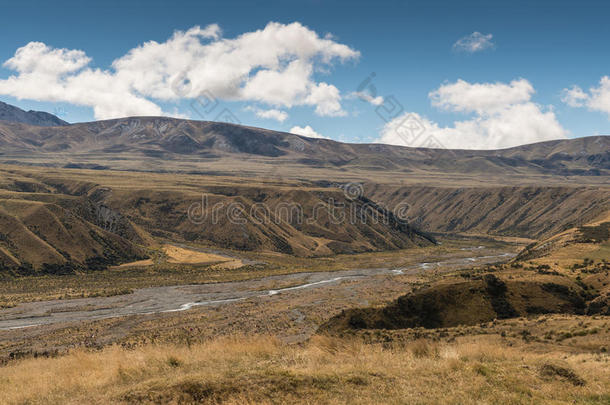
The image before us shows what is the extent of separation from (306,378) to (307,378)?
0.03m

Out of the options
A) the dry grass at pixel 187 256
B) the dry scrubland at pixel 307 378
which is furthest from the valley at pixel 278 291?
the dry grass at pixel 187 256

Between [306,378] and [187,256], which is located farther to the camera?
[187,256]

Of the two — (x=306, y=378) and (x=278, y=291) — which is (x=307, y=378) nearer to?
(x=306, y=378)

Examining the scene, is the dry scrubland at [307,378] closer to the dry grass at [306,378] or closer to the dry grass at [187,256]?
the dry grass at [306,378]

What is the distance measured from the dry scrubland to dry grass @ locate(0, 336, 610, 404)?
3 centimetres

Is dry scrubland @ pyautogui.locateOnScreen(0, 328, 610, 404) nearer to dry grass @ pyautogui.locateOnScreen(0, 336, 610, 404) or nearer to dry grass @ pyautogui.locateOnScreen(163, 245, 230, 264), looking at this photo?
dry grass @ pyautogui.locateOnScreen(0, 336, 610, 404)

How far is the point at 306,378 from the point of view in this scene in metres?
11.5

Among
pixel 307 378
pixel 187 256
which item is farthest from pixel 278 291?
pixel 307 378

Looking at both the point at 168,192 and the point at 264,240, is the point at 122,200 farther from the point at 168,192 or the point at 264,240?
the point at 264,240

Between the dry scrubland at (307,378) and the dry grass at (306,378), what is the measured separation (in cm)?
3

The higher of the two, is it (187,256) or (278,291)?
(187,256)

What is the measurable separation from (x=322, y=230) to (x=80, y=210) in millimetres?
71650

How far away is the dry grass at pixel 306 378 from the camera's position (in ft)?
35.4

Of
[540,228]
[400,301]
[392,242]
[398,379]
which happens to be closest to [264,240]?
[392,242]
